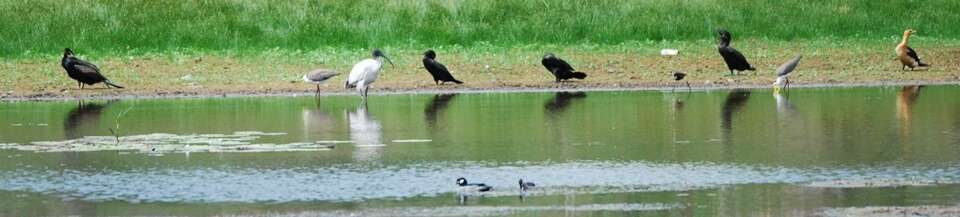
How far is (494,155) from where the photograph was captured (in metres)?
15.4

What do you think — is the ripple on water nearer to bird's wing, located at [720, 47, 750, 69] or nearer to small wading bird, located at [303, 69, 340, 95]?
small wading bird, located at [303, 69, 340, 95]

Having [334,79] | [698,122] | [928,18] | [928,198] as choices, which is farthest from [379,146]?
[928,18]

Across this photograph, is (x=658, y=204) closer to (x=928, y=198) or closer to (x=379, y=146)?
(x=928, y=198)

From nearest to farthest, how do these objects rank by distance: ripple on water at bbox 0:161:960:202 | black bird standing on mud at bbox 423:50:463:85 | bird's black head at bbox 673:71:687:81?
ripple on water at bbox 0:161:960:202 → black bird standing on mud at bbox 423:50:463:85 → bird's black head at bbox 673:71:687:81

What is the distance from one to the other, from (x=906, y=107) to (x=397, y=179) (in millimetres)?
9147

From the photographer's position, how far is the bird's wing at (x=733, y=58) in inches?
1060

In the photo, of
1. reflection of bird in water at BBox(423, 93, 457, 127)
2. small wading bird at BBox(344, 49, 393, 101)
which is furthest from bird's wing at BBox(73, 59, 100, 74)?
A: reflection of bird in water at BBox(423, 93, 457, 127)

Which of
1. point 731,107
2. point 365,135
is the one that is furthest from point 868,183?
point 731,107

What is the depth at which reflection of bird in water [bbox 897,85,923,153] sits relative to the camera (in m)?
16.9

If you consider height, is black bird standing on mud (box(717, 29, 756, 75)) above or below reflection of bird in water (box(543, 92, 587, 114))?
above

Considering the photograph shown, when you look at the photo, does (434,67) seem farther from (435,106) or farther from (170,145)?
(170,145)

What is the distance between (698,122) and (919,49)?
12.8 metres

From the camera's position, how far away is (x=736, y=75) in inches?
A: 1083

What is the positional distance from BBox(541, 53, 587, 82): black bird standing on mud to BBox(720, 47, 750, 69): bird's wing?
2.13 metres
